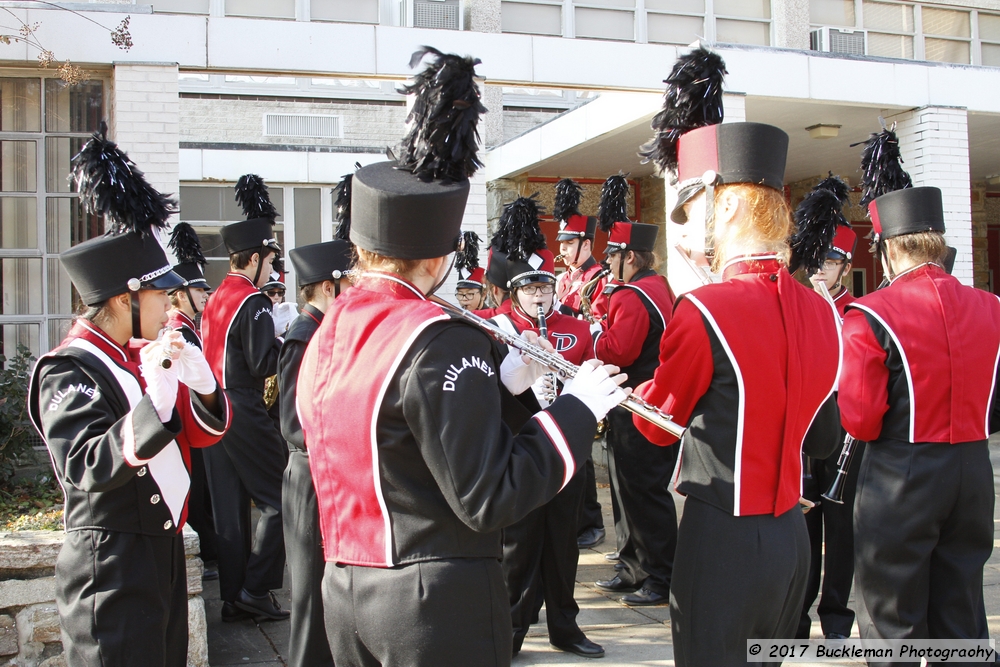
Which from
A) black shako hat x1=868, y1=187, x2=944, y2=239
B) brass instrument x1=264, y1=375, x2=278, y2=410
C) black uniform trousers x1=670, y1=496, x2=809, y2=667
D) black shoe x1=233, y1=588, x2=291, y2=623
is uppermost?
black shako hat x1=868, y1=187, x2=944, y2=239

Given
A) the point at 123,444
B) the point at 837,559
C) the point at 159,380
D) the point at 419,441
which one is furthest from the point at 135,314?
the point at 837,559

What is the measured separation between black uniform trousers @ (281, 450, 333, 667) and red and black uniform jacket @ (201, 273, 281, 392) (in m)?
1.62

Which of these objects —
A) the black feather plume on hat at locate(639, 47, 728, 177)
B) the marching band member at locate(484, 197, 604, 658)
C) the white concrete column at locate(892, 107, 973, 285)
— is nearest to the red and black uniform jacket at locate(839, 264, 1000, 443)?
the black feather plume on hat at locate(639, 47, 728, 177)

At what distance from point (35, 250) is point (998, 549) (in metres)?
7.63

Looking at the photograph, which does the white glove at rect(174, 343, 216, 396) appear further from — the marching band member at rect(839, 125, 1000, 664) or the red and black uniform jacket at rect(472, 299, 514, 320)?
the marching band member at rect(839, 125, 1000, 664)

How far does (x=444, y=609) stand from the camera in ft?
6.90

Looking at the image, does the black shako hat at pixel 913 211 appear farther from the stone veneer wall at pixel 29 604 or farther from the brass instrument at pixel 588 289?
the stone veneer wall at pixel 29 604

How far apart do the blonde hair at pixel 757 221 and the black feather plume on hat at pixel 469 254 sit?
20.6 feet

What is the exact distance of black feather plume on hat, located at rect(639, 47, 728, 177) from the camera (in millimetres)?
3141

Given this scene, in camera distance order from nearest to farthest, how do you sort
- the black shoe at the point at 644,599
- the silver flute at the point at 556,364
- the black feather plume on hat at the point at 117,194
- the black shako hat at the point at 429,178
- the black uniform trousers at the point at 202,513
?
the black shako hat at the point at 429,178 → the silver flute at the point at 556,364 → the black feather plume on hat at the point at 117,194 → the black shoe at the point at 644,599 → the black uniform trousers at the point at 202,513

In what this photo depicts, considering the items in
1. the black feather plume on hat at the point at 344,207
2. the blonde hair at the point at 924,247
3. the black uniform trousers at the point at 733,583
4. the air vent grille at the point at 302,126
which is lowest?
the black uniform trousers at the point at 733,583

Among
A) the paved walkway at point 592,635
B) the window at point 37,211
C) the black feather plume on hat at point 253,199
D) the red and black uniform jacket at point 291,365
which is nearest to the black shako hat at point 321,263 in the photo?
the red and black uniform jacket at point 291,365

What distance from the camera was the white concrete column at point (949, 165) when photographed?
10227 millimetres

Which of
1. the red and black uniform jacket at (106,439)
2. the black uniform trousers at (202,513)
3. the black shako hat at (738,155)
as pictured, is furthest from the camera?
the black uniform trousers at (202,513)
